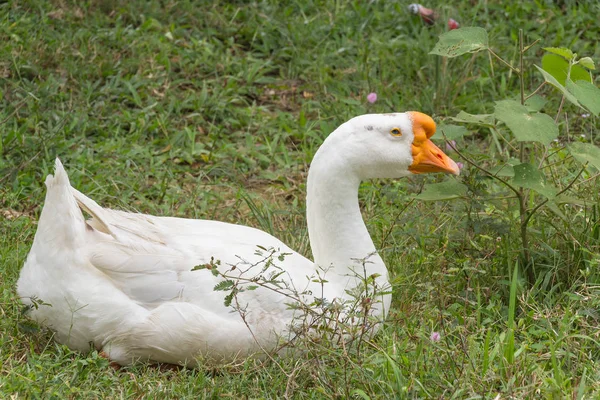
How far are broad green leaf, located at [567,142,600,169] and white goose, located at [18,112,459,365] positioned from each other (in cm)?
51

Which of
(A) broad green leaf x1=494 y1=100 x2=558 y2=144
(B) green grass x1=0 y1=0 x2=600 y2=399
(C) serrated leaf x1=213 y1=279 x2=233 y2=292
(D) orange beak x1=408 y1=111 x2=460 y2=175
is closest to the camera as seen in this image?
(C) serrated leaf x1=213 y1=279 x2=233 y2=292

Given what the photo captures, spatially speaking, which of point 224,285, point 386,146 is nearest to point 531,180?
point 386,146

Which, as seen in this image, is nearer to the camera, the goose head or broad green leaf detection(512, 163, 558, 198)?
broad green leaf detection(512, 163, 558, 198)

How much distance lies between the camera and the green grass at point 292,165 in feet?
12.6

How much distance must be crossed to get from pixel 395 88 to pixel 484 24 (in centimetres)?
119

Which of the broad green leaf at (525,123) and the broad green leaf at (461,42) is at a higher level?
the broad green leaf at (461,42)

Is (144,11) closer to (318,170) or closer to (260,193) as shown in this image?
(260,193)

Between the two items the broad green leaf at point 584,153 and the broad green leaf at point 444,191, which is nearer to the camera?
the broad green leaf at point 584,153

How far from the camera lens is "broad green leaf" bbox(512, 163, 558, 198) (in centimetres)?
416

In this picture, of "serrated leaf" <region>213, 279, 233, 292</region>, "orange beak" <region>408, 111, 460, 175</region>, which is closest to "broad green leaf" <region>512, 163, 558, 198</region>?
"orange beak" <region>408, 111, 460, 175</region>

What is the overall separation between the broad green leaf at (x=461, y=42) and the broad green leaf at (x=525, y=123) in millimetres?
283

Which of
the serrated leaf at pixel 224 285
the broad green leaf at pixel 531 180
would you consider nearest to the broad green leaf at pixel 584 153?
the broad green leaf at pixel 531 180

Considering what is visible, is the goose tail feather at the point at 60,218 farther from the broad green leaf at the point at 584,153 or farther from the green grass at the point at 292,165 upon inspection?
the broad green leaf at the point at 584,153

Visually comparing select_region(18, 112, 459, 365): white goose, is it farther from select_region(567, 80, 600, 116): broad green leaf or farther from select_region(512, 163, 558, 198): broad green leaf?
select_region(567, 80, 600, 116): broad green leaf
